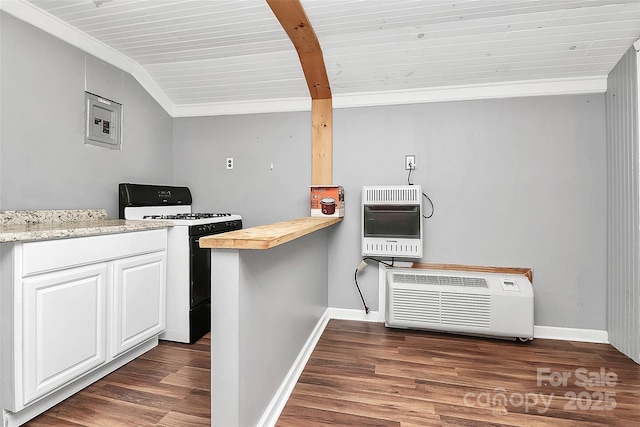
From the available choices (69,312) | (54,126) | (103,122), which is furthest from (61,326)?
(103,122)

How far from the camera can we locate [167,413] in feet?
5.25

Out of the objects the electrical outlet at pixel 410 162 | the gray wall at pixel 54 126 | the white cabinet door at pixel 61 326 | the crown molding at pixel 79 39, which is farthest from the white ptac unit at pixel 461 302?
the crown molding at pixel 79 39

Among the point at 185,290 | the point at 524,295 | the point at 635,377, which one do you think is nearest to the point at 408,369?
the point at 524,295

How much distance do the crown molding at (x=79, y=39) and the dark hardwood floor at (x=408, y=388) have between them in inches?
87.0

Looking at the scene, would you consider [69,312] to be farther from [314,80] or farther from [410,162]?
[410,162]

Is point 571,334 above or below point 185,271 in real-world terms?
below

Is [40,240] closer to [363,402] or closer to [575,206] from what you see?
[363,402]

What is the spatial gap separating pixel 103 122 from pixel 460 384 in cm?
308

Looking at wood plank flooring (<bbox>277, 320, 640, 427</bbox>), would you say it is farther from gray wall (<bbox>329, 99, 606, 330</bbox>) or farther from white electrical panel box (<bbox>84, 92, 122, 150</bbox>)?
white electrical panel box (<bbox>84, 92, 122, 150</bbox>)

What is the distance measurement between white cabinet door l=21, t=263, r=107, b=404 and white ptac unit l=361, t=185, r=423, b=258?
1881mm

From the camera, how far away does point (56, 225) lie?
189 centimetres

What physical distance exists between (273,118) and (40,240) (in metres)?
2.09

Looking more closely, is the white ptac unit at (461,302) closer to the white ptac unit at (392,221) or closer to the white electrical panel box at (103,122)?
the white ptac unit at (392,221)

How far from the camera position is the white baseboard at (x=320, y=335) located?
5.15ft
